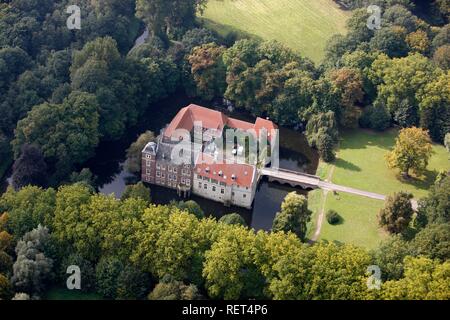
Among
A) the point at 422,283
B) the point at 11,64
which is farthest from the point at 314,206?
the point at 11,64

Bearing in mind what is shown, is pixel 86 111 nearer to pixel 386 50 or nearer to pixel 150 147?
pixel 150 147

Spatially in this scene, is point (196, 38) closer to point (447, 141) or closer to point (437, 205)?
point (447, 141)

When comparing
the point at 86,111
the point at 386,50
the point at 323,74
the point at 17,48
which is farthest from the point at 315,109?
the point at 17,48

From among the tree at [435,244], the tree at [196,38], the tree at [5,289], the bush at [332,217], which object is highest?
the tree at [196,38]

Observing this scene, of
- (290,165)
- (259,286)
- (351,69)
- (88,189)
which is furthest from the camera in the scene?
(351,69)

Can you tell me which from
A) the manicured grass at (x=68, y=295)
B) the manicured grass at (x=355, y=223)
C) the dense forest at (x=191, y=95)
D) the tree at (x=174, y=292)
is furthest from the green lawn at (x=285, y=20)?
the manicured grass at (x=68, y=295)

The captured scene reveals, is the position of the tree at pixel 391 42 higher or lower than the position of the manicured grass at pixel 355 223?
higher

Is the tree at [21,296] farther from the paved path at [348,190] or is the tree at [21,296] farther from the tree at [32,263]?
the paved path at [348,190]
